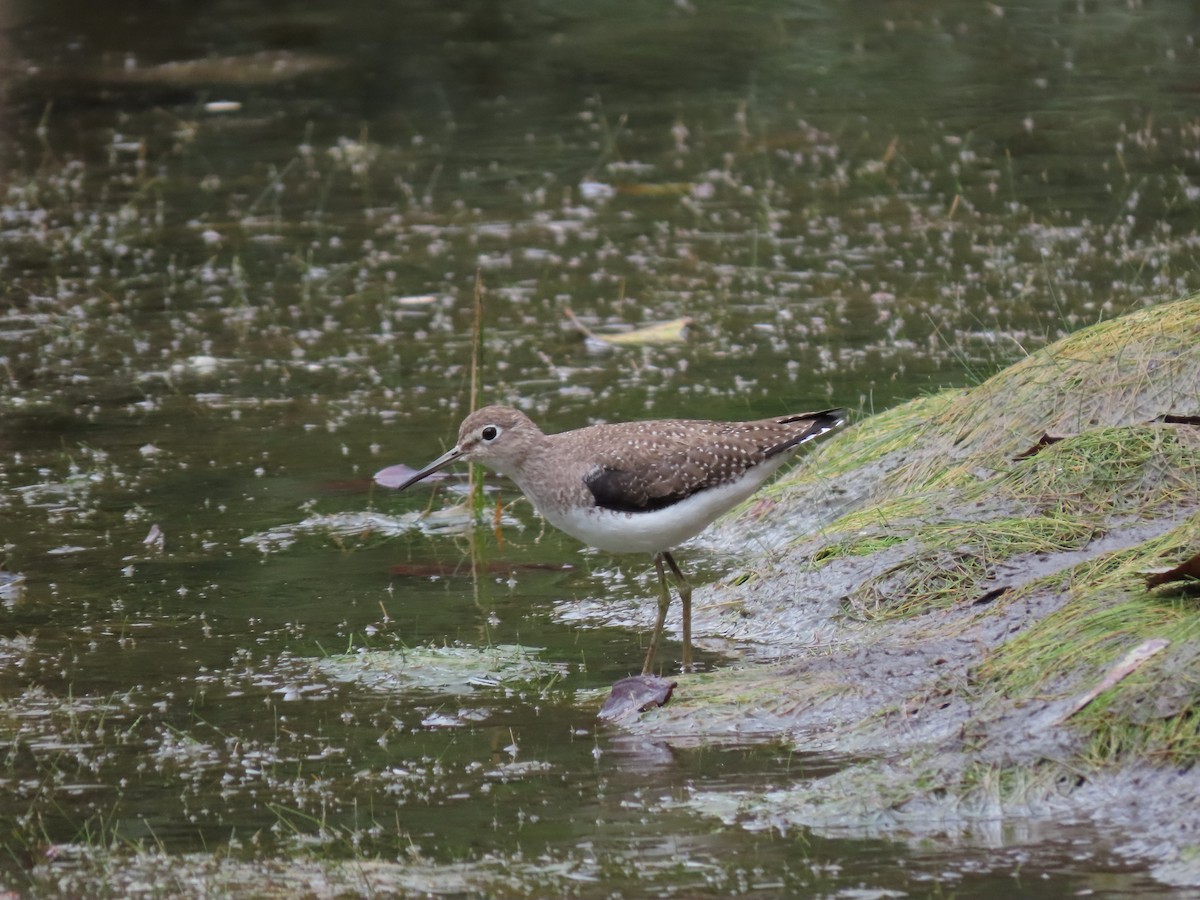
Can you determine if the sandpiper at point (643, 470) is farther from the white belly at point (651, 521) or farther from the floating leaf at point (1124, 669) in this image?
the floating leaf at point (1124, 669)

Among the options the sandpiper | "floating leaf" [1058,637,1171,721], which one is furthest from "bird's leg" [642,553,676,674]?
"floating leaf" [1058,637,1171,721]

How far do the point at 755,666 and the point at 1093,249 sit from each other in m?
6.88

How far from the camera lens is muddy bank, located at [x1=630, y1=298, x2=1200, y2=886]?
5.51 meters

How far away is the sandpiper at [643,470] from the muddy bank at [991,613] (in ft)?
1.48

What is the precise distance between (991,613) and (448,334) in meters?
6.27

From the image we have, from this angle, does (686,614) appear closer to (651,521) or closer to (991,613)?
(651,521)

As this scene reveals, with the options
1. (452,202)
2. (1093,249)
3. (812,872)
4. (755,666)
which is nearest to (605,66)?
(452,202)

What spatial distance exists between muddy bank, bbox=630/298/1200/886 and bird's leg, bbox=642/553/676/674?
258 mm

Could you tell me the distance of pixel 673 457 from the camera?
758 cm

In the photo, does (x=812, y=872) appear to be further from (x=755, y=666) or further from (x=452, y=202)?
(x=452, y=202)

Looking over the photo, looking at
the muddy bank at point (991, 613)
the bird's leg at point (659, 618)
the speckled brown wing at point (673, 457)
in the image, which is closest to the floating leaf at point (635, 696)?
the muddy bank at point (991, 613)

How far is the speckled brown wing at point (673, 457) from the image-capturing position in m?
7.46

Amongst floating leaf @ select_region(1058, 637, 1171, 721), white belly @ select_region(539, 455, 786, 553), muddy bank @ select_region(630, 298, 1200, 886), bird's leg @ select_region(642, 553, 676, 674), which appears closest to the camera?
muddy bank @ select_region(630, 298, 1200, 886)

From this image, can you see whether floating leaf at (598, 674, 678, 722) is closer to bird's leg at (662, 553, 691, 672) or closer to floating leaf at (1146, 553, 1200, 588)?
bird's leg at (662, 553, 691, 672)
